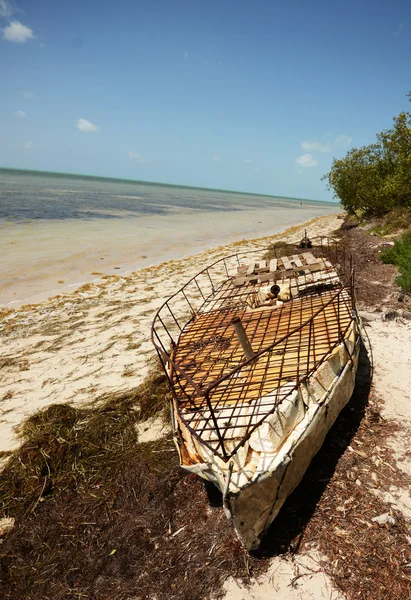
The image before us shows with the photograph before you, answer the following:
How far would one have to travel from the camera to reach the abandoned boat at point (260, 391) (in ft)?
12.3

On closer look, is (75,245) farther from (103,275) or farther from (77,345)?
(77,345)

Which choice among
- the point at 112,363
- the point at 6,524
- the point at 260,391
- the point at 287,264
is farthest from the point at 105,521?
the point at 287,264

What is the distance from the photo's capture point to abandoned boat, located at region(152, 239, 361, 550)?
3764 millimetres

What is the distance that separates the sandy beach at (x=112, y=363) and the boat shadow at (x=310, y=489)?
0.62ft

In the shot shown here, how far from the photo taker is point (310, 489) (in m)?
4.59

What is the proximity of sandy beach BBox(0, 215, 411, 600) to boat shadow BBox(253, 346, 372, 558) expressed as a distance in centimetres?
19

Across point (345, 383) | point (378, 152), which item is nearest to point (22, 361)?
point (345, 383)

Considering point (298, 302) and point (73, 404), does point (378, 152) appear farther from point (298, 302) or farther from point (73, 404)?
point (73, 404)

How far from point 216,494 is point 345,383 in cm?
263

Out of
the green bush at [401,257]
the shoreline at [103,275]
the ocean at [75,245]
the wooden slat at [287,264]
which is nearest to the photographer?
the wooden slat at [287,264]

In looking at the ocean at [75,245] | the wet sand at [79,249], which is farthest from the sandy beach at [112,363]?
the ocean at [75,245]

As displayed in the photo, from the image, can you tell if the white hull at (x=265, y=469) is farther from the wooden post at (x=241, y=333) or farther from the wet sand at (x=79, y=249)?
the wet sand at (x=79, y=249)

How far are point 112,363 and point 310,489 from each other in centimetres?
595

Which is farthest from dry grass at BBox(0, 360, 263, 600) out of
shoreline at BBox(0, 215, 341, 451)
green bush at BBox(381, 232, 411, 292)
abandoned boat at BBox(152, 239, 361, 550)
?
green bush at BBox(381, 232, 411, 292)
